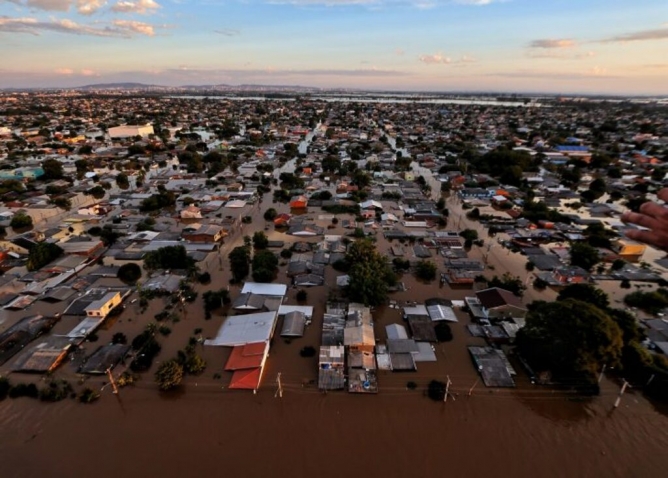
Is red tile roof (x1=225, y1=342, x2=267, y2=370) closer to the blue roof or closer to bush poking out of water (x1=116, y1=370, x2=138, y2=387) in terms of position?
bush poking out of water (x1=116, y1=370, x2=138, y2=387)

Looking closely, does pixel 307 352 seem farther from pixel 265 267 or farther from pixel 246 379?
pixel 265 267

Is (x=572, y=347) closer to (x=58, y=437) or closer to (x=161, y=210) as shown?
(x=58, y=437)

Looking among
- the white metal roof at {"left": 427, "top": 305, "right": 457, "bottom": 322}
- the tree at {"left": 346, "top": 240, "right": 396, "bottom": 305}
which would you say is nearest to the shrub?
the tree at {"left": 346, "top": 240, "right": 396, "bottom": 305}

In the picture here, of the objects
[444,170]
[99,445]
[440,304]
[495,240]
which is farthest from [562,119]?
[99,445]

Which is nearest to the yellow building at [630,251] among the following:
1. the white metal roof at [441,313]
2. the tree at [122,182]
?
the white metal roof at [441,313]

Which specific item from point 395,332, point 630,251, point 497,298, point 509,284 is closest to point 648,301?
point 509,284

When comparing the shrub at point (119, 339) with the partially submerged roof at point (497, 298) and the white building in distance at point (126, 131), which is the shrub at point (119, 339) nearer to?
the partially submerged roof at point (497, 298)
